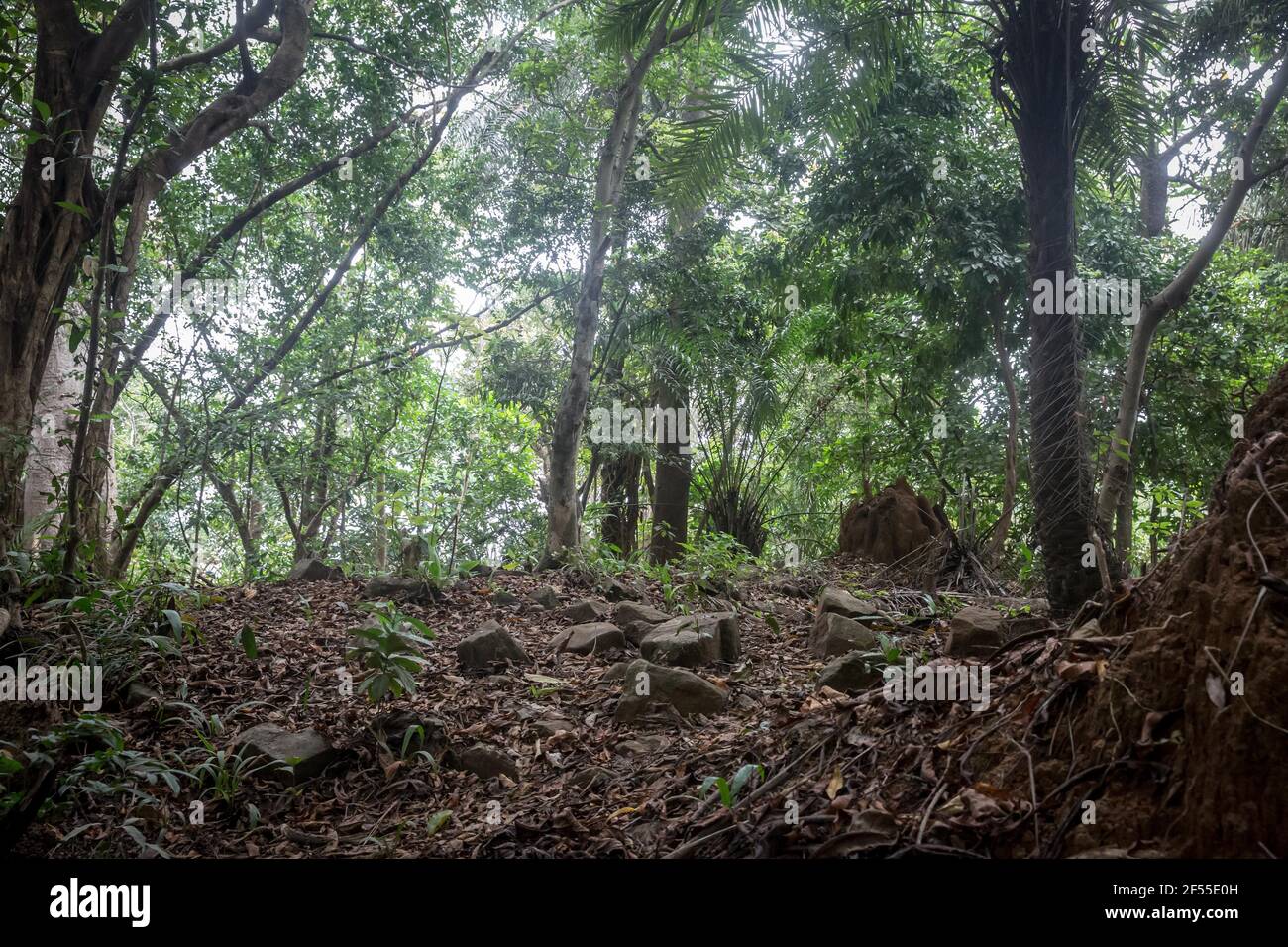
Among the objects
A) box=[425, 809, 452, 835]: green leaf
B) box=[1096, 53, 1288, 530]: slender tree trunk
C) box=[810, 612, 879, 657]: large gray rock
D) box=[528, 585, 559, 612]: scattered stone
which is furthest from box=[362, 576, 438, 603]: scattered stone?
box=[1096, 53, 1288, 530]: slender tree trunk

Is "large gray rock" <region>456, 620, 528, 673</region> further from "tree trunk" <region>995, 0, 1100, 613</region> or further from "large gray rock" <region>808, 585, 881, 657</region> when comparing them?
"tree trunk" <region>995, 0, 1100, 613</region>

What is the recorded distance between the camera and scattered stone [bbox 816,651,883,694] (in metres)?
3.46

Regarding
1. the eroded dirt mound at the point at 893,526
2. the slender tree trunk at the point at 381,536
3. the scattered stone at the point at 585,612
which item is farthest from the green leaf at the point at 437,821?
the eroded dirt mound at the point at 893,526

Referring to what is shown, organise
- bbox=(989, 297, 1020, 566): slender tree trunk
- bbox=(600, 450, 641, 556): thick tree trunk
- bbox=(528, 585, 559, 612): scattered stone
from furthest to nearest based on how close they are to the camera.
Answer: bbox=(600, 450, 641, 556): thick tree trunk, bbox=(989, 297, 1020, 566): slender tree trunk, bbox=(528, 585, 559, 612): scattered stone

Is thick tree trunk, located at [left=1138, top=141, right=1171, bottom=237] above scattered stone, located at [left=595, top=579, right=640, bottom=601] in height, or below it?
above

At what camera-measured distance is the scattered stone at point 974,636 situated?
3455 mm

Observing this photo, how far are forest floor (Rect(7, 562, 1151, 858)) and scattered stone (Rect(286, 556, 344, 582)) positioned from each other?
1020 mm

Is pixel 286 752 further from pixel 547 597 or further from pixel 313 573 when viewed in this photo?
pixel 313 573

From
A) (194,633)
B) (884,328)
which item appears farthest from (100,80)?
(884,328)

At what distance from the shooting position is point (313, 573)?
20.0 ft

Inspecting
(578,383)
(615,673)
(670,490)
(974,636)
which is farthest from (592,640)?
(670,490)

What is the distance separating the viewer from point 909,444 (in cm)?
895
